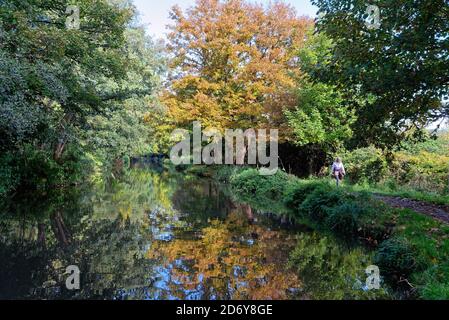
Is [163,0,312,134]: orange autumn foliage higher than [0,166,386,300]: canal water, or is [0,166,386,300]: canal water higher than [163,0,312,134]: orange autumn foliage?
[163,0,312,134]: orange autumn foliage

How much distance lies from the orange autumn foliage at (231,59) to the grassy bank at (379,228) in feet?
23.5

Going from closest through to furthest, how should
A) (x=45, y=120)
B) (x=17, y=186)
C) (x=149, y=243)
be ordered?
(x=149, y=243)
(x=45, y=120)
(x=17, y=186)

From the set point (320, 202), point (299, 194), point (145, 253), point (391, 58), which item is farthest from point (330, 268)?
point (299, 194)

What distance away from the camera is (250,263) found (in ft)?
26.6

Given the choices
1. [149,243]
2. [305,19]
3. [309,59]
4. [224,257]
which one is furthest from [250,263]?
[305,19]

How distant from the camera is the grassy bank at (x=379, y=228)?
21.6 feet

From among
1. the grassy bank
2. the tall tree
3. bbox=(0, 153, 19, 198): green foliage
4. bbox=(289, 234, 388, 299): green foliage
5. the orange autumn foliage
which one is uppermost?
the orange autumn foliage

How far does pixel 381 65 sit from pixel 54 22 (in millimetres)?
12594

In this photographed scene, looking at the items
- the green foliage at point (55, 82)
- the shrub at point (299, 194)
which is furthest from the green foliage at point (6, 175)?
the shrub at point (299, 194)

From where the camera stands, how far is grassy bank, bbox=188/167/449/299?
21.6ft

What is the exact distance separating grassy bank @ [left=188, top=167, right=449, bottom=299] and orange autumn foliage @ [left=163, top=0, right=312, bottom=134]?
7161mm

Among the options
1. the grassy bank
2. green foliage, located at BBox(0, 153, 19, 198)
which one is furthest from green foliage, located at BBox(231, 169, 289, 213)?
green foliage, located at BBox(0, 153, 19, 198)

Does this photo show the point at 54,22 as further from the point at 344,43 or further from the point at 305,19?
the point at 305,19

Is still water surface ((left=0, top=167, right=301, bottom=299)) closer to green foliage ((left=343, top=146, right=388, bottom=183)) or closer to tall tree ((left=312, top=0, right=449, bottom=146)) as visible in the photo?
tall tree ((left=312, top=0, right=449, bottom=146))
